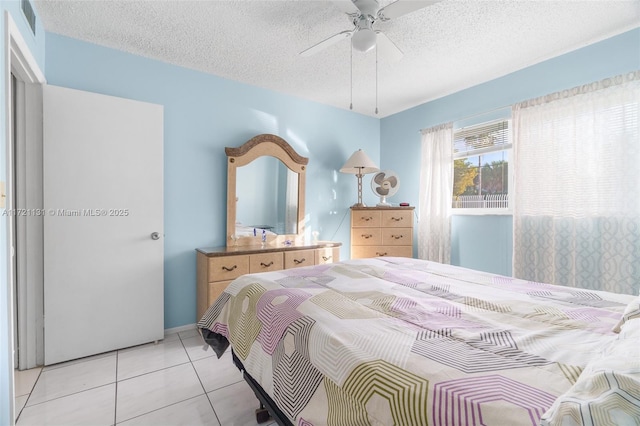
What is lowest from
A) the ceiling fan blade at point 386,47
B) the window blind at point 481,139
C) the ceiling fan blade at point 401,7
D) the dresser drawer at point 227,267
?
the dresser drawer at point 227,267

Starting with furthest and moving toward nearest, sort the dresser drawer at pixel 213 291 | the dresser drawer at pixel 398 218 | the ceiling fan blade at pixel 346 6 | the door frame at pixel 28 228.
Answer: the dresser drawer at pixel 398 218 < the dresser drawer at pixel 213 291 < the door frame at pixel 28 228 < the ceiling fan blade at pixel 346 6

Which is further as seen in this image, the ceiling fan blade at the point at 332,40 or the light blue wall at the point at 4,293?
the ceiling fan blade at the point at 332,40

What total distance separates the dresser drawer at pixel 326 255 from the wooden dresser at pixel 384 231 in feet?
1.37

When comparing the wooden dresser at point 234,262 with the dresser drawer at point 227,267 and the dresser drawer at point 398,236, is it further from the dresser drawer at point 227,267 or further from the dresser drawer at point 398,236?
the dresser drawer at point 398,236

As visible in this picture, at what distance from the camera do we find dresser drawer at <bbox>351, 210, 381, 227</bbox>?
142 inches

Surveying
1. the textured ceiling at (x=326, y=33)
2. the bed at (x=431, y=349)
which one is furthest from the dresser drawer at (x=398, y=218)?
the bed at (x=431, y=349)

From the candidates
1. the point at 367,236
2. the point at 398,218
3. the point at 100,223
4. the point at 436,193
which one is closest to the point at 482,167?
the point at 436,193

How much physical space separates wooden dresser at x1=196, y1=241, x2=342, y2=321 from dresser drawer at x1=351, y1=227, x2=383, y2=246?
0.65m

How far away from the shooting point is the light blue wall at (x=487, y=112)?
2354mm

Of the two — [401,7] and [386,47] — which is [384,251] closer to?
[386,47]

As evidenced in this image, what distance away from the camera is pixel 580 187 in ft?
8.07

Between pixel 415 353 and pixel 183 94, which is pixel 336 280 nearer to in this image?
pixel 415 353

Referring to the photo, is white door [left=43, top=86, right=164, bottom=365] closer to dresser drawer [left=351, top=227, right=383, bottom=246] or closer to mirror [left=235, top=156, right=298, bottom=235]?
mirror [left=235, top=156, right=298, bottom=235]

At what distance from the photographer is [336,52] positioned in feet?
8.43
